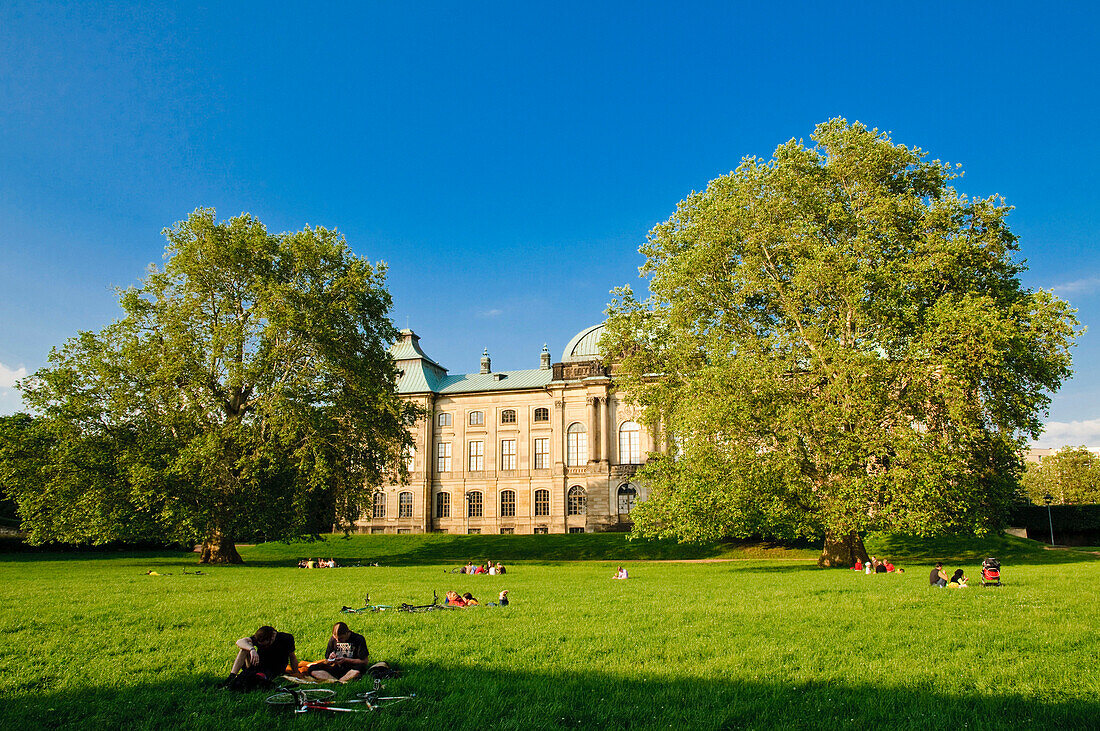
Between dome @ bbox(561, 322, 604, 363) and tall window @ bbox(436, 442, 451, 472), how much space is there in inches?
602

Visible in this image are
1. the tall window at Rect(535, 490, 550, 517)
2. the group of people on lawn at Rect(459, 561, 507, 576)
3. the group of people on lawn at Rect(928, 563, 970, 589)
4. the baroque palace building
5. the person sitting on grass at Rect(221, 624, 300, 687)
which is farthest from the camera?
the tall window at Rect(535, 490, 550, 517)

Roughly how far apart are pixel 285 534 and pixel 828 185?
2870 cm

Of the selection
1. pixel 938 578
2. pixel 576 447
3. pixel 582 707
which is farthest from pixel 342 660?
pixel 576 447

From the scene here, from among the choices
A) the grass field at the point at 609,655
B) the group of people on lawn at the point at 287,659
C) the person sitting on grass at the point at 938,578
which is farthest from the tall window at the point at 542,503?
the group of people on lawn at the point at 287,659

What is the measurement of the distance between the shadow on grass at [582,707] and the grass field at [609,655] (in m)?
0.03

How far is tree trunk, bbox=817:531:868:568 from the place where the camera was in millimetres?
30594

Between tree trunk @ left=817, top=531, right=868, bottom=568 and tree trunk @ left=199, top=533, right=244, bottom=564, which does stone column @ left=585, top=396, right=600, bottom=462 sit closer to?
tree trunk @ left=817, top=531, right=868, bottom=568

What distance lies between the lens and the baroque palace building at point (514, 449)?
66.4 metres

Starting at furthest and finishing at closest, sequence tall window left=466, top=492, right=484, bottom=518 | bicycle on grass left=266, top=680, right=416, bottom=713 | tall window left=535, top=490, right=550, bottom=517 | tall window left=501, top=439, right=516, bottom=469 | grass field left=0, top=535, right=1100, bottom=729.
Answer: tall window left=501, top=439, right=516, bottom=469
tall window left=466, top=492, right=484, bottom=518
tall window left=535, top=490, right=550, bottom=517
bicycle on grass left=266, top=680, right=416, bottom=713
grass field left=0, top=535, right=1100, bottom=729

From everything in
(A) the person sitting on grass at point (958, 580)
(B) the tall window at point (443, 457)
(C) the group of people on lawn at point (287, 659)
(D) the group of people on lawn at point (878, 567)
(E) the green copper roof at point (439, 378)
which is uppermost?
(E) the green copper roof at point (439, 378)

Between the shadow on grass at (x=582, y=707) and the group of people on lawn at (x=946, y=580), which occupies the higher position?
the shadow on grass at (x=582, y=707)

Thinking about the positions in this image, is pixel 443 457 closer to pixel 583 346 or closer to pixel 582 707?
pixel 583 346

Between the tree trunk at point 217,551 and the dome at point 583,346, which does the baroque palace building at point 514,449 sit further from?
the tree trunk at point 217,551

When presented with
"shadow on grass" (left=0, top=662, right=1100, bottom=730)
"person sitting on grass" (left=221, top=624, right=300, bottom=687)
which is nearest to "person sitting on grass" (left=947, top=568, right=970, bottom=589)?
"shadow on grass" (left=0, top=662, right=1100, bottom=730)
